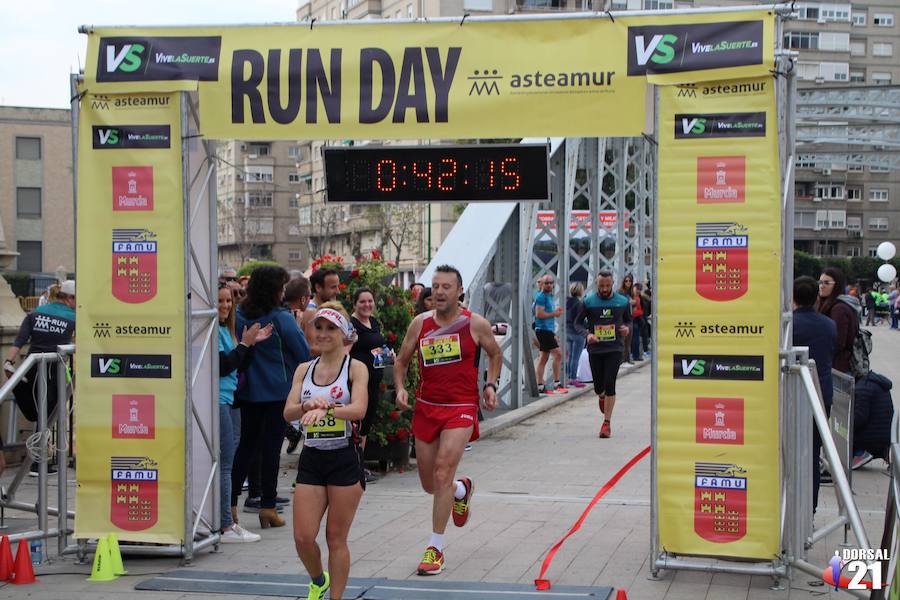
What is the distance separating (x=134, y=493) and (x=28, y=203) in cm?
6368

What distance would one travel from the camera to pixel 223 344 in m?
8.80

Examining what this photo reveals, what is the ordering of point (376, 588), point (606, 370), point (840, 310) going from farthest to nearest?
point (606, 370)
point (840, 310)
point (376, 588)

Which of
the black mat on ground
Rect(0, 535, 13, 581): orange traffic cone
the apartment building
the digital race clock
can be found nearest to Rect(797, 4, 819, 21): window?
the apartment building

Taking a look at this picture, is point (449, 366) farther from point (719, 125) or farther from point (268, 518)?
point (719, 125)

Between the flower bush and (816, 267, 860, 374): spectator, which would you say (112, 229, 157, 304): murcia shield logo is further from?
(816, 267, 860, 374): spectator

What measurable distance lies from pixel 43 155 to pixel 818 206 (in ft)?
185

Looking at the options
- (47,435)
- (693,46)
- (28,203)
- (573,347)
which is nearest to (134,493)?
(47,435)

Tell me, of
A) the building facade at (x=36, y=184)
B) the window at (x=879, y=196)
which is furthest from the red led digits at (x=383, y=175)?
the window at (x=879, y=196)

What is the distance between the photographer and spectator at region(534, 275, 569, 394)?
64.6 feet

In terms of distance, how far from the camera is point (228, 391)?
29.1ft

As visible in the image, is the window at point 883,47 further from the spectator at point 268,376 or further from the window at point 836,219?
the spectator at point 268,376

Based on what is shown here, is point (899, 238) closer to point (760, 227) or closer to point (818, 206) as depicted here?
point (818, 206)

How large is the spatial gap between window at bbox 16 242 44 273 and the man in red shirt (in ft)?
210

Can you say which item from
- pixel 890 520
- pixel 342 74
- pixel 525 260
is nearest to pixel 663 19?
pixel 342 74
